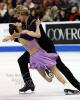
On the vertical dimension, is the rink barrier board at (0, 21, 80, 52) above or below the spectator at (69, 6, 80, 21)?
below

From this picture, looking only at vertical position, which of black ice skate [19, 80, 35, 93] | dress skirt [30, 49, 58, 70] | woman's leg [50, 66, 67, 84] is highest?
dress skirt [30, 49, 58, 70]

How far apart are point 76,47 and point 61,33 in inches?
35.3

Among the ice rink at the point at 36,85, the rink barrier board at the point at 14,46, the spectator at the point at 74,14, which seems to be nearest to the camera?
the ice rink at the point at 36,85

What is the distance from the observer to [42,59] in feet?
21.5

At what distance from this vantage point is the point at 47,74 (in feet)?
22.2

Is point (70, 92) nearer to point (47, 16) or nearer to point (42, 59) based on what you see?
point (42, 59)

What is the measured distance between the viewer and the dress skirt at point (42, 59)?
652cm

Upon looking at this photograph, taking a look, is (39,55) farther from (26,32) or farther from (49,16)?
(49,16)

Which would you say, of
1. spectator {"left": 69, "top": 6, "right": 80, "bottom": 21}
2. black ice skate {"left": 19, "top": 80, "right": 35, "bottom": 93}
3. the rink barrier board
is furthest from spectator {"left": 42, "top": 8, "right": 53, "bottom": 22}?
black ice skate {"left": 19, "top": 80, "right": 35, "bottom": 93}

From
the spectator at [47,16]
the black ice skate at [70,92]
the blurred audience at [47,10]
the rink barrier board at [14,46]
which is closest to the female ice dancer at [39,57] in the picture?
the black ice skate at [70,92]

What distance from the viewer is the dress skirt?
6.52 meters

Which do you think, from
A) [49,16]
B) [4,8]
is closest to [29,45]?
[49,16]

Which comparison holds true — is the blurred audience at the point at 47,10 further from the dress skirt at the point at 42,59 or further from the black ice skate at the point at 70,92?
the black ice skate at the point at 70,92

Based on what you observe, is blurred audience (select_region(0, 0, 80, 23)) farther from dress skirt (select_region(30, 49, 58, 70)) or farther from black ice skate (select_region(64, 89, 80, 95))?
black ice skate (select_region(64, 89, 80, 95))
